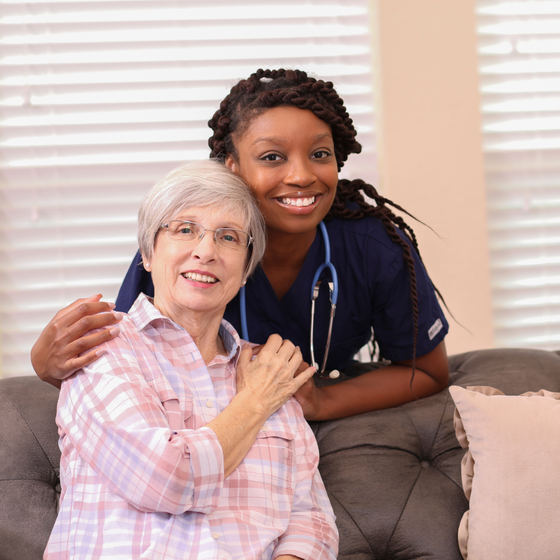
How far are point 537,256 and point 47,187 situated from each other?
1829mm

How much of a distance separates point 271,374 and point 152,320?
28 centimetres

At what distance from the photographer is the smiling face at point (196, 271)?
1226 mm

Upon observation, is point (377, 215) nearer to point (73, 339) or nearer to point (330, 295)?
point (330, 295)

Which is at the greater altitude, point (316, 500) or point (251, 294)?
point (251, 294)

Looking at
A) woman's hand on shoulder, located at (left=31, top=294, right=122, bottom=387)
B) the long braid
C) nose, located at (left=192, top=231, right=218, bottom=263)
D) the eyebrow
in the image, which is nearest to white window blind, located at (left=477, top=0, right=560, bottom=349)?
the long braid

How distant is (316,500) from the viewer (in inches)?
49.4

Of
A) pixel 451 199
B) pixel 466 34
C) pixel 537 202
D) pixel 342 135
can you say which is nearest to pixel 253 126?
pixel 342 135

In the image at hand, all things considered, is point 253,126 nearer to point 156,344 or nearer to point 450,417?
point 156,344

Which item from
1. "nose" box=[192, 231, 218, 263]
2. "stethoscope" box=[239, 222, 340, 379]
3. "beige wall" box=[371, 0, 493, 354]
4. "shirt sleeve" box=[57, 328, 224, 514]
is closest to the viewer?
"shirt sleeve" box=[57, 328, 224, 514]

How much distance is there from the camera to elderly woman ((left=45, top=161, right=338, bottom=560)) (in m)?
1.02

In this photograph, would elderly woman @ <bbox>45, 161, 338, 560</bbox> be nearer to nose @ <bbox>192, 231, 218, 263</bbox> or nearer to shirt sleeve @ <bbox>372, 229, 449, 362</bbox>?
nose @ <bbox>192, 231, 218, 263</bbox>

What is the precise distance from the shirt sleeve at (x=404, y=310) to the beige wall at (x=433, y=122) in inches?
20.1

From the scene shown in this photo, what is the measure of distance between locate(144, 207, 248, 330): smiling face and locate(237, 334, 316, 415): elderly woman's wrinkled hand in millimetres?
154

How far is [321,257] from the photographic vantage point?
5.32 feet
